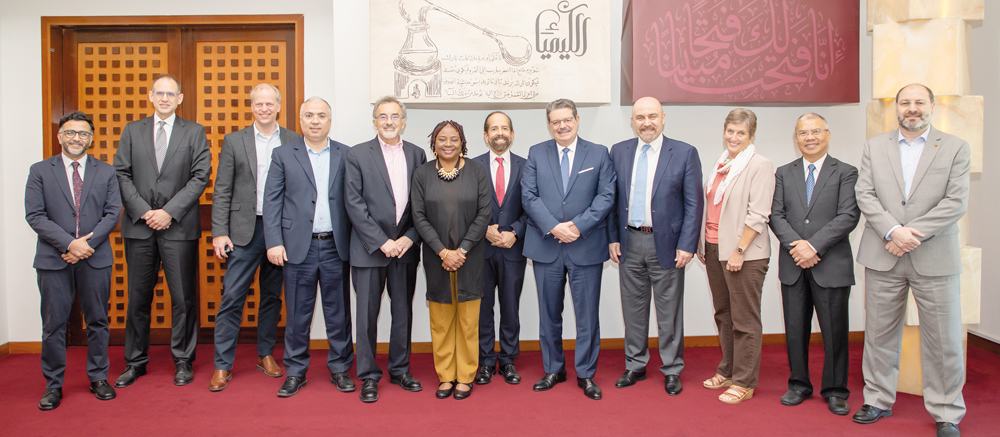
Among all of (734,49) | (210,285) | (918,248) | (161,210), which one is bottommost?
(210,285)

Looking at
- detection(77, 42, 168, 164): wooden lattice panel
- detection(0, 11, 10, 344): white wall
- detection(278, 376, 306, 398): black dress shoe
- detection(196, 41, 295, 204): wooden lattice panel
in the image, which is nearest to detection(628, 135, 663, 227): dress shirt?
detection(278, 376, 306, 398): black dress shoe

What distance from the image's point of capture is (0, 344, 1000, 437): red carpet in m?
2.80

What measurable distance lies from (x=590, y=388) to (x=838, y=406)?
1.34m

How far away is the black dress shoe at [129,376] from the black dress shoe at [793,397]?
3.97m

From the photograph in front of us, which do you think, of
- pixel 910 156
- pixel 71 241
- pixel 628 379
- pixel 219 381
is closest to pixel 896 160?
pixel 910 156

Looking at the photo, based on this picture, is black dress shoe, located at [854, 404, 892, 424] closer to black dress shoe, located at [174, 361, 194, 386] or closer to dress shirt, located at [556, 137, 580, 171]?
dress shirt, located at [556, 137, 580, 171]

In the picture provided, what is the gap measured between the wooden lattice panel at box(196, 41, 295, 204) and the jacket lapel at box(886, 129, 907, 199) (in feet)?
13.8

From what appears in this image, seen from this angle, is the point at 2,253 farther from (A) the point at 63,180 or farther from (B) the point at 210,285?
(A) the point at 63,180

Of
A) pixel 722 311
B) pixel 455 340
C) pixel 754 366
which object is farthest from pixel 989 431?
pixel 455 340

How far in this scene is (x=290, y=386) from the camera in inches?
129

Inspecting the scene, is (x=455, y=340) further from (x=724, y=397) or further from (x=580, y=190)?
(x=724, y=397)

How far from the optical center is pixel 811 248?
2.95 m

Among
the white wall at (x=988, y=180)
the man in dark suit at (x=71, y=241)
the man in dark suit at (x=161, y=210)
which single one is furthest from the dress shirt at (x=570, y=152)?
the white wall at (x=988, y=180)

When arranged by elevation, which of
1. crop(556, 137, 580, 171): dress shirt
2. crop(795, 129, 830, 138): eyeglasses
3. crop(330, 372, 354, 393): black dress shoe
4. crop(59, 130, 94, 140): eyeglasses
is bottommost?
crop(330, 372, 354, 393): black dress shoe
